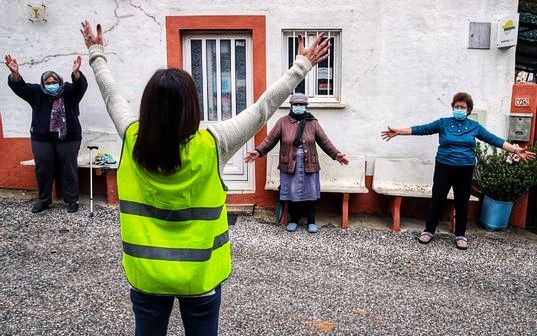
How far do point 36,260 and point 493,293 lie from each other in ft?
14.9

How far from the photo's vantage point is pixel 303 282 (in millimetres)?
4512

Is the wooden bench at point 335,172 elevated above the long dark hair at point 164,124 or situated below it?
below

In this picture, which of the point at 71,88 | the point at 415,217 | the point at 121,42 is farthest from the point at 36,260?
the point at 415,217

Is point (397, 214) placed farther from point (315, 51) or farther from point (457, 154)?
point (315, 51)

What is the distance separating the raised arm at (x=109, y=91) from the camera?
204cm

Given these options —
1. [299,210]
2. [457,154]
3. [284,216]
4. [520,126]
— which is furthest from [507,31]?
[284,216]

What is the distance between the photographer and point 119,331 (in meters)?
3.55

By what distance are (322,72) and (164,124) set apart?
519 cm

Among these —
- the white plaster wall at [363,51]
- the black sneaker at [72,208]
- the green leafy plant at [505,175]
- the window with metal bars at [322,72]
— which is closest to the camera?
the green leafy plant at [505,175]

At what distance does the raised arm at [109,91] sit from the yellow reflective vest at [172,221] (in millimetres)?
160

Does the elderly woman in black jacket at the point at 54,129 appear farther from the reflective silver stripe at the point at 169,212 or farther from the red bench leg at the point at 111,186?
the reflective silver stripe at the point at 169,212

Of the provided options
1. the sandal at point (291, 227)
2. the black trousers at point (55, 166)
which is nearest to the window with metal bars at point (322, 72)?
the sandal at point (291, 227)

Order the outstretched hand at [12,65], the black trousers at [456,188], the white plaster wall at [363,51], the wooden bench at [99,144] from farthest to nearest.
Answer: the wooden bench at [99,144] < the white plaster wall at [363,51] < the outstretched hand at [12,65] < the black trousers at [456,188]

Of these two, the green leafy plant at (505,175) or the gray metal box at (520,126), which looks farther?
the gray metal box at (520,126)
